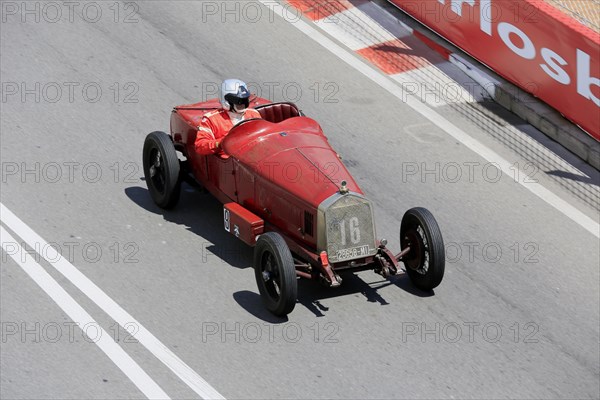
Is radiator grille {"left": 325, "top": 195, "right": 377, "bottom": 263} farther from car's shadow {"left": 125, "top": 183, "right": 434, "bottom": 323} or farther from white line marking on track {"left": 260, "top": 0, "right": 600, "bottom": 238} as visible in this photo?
white line marking on track {"left": 260, "top": 0, "right": 600, "bottom": 238}

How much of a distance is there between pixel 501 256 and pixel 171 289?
11.6 feet

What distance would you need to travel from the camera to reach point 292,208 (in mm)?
10500

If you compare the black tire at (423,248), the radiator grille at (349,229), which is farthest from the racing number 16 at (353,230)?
the black tire at (423,248)

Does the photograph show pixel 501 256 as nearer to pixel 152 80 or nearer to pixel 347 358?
pixel 347 358

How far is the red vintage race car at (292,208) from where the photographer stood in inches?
400

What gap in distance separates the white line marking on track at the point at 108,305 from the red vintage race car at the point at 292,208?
1.08 metres

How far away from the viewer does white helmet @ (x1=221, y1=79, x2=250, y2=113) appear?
11383 mm

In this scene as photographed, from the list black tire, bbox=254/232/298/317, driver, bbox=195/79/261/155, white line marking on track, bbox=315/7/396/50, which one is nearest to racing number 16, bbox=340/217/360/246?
black tire, bbox=254/232/298/317

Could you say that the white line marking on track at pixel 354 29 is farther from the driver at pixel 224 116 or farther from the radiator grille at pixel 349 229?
the radiator grille at pixel 349 229

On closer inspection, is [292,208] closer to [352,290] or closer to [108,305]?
[352,290]

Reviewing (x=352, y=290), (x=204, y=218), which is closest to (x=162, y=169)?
(x=204, y=218)

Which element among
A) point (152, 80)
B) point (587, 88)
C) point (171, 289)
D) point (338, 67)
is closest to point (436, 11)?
point (338, 67)

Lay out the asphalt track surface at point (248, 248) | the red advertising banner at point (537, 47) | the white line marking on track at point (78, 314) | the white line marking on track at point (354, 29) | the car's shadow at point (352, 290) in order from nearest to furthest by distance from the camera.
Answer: the white line marking on track at point (78, 314) < the asphalt track surface at point (248, 248) < the car's shadow at point (352, 290) < the red advertising banner at point (537, 47) < the white line marking on track at point (354, 29)

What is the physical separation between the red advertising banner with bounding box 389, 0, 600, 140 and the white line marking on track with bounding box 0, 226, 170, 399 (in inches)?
275
